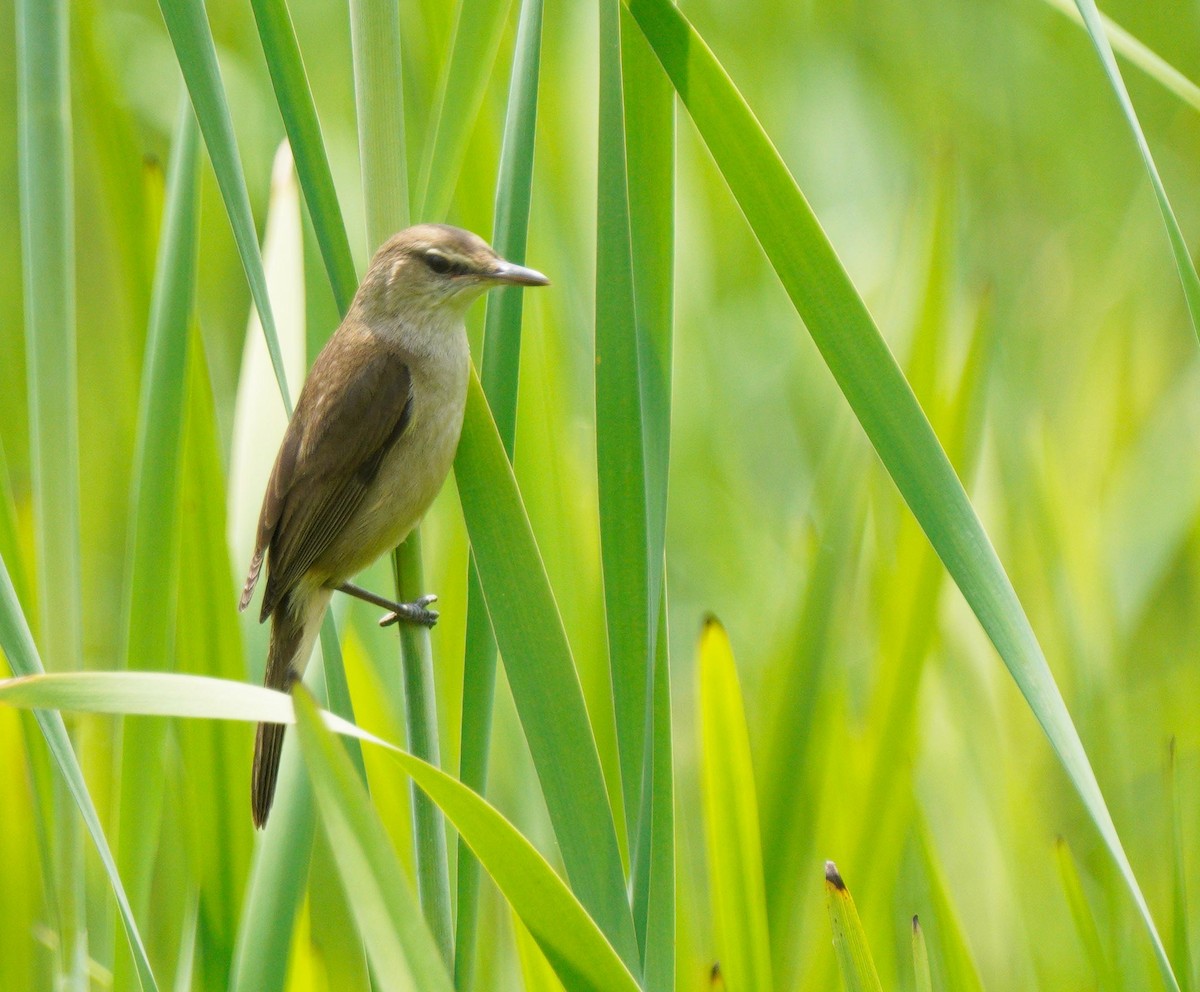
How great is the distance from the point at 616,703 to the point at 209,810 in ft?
2.47

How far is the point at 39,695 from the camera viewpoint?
99cm

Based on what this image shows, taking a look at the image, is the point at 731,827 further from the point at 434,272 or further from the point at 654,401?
the point at 434,272

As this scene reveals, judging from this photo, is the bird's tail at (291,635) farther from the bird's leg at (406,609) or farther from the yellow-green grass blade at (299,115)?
the yellow-green grass blade at (299,115)

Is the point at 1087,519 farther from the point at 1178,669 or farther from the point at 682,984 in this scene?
the point at 682,984

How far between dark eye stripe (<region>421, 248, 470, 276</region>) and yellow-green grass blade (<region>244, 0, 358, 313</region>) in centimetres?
37

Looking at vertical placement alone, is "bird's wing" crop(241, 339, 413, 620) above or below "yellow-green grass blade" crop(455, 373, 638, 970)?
above

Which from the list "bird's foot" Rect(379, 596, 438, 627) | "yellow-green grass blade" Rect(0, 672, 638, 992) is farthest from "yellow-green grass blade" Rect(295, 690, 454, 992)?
"bird's foot" Rect(379, 596, 438, 627)

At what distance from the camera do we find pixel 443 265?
72.7 inches

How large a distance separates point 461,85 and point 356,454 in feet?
2.45

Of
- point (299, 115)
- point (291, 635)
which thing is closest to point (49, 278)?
point (299, 115)

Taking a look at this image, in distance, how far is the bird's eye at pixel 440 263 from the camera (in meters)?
1.75

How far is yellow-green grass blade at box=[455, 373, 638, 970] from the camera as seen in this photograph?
1.21m

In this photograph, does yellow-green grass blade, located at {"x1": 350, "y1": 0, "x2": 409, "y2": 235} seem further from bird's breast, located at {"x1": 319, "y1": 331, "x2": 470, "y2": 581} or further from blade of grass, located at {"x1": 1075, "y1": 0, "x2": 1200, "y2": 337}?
blade of grass, located at {"x1": 1075, "y1": 0, "x2": 1200, "y2": 337}

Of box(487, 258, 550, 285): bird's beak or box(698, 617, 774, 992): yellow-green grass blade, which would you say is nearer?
box(487, 258, 550, 285): bird's beak
